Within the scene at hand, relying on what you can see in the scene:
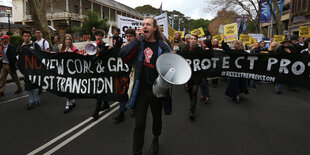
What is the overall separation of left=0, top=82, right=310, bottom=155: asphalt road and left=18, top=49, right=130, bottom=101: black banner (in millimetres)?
591

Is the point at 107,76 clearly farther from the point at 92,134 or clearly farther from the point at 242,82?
the point at 242,82

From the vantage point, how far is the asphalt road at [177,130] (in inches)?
122

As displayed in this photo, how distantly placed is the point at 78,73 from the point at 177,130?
2335 millimetres

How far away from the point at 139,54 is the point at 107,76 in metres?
1.79

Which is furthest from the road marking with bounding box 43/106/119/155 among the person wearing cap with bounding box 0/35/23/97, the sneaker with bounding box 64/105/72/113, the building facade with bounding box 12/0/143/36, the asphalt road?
the building facade with bounding box 12/0/143/36

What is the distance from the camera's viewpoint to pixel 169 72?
2322 mm

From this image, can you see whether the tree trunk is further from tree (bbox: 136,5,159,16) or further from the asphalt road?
tree (bbox: 136,5,159,16)

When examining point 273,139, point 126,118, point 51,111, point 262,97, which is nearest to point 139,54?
point 126,118

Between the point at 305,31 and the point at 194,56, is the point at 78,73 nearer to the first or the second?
the point at 194,56

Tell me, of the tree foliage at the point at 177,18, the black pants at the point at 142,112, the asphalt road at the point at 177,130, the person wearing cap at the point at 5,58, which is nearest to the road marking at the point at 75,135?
the asphalt road at the point at 177,130

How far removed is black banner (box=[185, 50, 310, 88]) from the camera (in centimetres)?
414

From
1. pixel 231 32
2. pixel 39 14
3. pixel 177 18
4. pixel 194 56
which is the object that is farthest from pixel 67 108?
pixel 177 18

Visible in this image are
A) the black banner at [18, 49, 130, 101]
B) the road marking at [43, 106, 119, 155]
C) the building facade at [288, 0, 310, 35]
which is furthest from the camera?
the building facade at [288, 0, 310, 35]

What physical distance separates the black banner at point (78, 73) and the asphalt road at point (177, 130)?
0.59 metres
